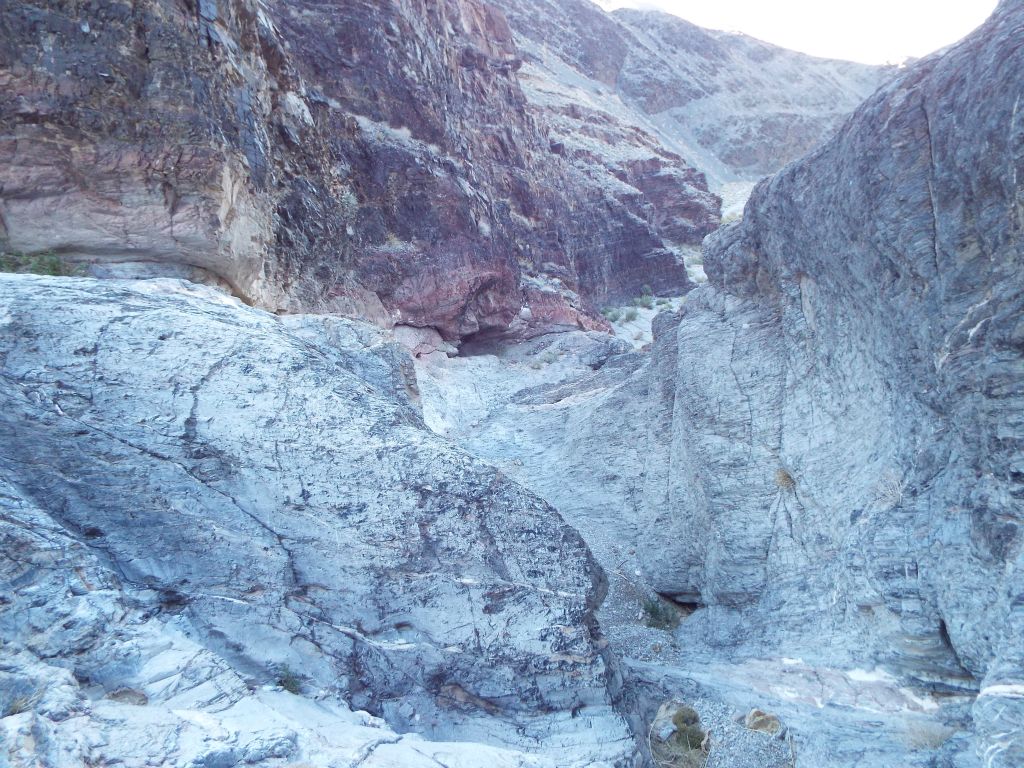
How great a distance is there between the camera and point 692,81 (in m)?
58.6

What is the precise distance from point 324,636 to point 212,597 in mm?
864

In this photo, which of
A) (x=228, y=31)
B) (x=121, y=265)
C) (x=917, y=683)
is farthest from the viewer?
(x=228, y=31)

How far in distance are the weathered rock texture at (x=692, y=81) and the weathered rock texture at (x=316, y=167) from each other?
15.5 meters

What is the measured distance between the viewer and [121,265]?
10977 millimetres

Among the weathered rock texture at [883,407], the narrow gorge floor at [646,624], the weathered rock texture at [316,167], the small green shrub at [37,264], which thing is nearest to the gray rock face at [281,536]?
the narrow gorge floor at [646,624]

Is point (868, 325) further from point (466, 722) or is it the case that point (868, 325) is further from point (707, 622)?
point (466, 722)

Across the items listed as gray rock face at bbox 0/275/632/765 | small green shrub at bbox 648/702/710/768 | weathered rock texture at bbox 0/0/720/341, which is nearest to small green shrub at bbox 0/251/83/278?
weathered rock texture at bbox 0/0/720/341

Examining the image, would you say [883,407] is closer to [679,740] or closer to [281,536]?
[679,740]

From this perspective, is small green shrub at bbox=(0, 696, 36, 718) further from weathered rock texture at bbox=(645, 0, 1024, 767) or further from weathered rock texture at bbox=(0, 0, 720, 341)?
weathered rock texture at bbox=(0, 0, 720, 341)

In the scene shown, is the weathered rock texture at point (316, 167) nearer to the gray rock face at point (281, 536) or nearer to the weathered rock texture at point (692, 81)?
the gray rock face at point (281, 536)

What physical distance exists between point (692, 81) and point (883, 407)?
5882 cm

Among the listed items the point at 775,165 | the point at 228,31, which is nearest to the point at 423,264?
the point at 228,31

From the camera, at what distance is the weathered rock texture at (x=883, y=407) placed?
5.10 m

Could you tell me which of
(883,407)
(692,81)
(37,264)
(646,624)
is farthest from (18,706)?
(692,81)
